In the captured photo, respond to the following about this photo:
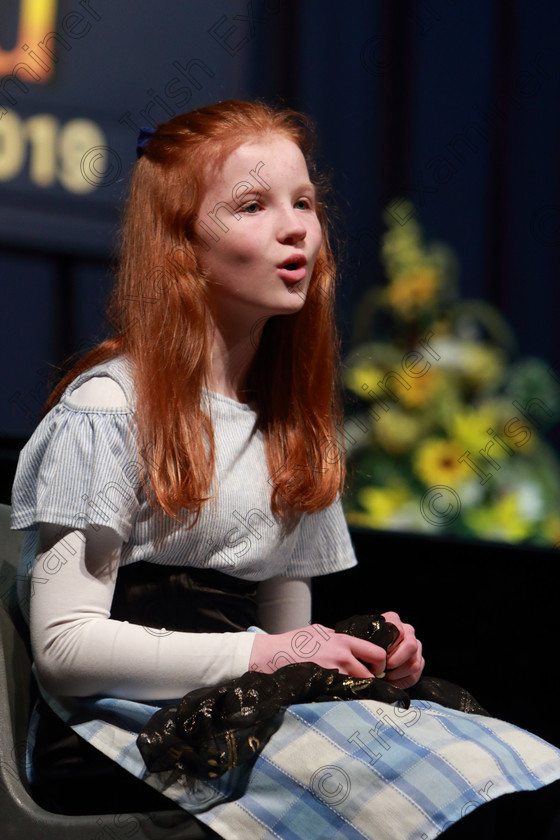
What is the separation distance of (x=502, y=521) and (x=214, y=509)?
1.23 m

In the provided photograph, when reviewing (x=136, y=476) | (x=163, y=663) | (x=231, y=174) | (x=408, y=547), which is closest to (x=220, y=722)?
(x=163, y=663)

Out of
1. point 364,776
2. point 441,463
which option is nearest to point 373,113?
point 441,463

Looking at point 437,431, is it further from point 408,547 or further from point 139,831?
point 139,831

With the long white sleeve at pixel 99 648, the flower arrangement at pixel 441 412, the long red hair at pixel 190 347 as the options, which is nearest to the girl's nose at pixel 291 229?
the long red hair at pixel 190 347

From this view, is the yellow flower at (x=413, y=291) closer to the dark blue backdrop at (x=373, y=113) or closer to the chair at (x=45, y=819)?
the dark blue backdrop at (x=373, y=113)

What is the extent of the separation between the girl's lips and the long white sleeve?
360mm

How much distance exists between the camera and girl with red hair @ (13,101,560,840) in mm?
923

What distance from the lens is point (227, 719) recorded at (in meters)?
0.90

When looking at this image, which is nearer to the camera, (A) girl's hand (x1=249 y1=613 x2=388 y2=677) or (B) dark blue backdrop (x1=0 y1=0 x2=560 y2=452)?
(A) girl's hand (x1=249 y1=613 x2=388 y2=677)

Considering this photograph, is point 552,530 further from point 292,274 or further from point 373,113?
point 292,274

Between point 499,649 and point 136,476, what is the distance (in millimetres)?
964

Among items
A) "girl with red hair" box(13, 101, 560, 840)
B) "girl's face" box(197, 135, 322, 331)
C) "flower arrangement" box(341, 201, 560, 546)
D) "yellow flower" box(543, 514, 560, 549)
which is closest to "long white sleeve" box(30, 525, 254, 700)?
"girl with red hair" box(13, 101, 560, 840)

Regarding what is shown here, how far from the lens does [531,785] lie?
896 mm

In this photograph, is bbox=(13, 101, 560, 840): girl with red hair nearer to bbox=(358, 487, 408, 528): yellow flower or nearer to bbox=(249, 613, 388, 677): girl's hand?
bbox=(249, 613, 388, 677): girl's hand
